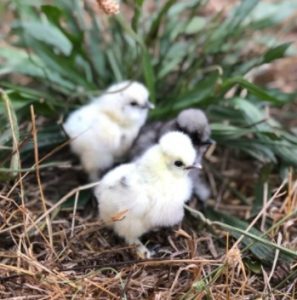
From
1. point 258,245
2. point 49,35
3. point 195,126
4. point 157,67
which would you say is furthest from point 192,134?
point 49,35

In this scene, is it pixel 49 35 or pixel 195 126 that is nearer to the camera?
pixel 195 126

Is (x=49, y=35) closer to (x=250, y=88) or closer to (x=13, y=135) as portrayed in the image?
(x=13, y=135)

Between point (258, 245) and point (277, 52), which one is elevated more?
point (277, 52)

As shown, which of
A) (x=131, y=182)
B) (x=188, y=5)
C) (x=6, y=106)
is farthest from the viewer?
(x=188, y=5)

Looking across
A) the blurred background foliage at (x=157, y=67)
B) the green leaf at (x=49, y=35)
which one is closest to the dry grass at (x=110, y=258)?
the blurred background foliage at (x=157, y=67)

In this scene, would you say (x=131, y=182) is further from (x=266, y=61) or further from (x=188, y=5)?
(x=188, y=5)

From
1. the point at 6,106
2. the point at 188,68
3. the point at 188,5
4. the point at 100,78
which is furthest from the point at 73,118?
the point at 188,5
